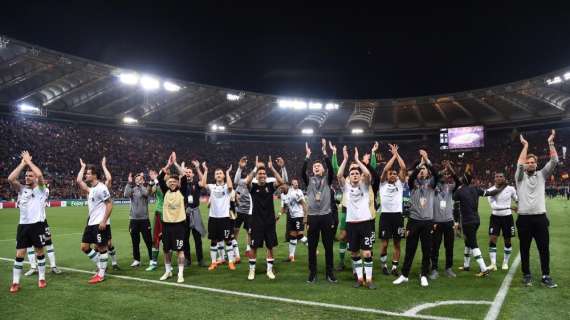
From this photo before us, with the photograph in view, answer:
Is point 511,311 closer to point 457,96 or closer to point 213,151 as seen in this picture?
point 457,96

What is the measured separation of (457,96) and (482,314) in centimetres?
4723

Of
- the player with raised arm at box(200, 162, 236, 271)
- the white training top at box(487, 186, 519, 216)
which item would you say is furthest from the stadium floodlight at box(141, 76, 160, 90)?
the white training top at box(487, 186, 519, 216)

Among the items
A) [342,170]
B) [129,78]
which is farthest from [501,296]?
[129,78]

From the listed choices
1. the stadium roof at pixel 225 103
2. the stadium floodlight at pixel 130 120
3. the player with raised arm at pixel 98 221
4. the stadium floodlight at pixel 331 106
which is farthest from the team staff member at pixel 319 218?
the stadium floodlight at pixel 331 106

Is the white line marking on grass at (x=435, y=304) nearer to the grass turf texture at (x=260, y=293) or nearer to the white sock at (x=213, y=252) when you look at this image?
the grass turf texture at (x=260, y=293)

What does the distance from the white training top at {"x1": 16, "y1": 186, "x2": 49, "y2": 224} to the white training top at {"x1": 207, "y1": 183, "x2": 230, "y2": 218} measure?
Result: 137 inches

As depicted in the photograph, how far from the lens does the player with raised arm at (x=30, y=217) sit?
783 cm

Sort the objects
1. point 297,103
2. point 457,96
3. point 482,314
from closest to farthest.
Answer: point 482,314 → point 457,96 → point 297,103

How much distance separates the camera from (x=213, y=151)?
55.6m

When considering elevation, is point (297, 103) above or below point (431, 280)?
above

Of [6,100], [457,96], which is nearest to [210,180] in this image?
[6,100]

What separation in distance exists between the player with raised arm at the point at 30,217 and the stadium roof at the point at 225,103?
2502cm

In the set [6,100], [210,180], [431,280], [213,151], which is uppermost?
[6,100]

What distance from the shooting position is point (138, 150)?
156 ft
